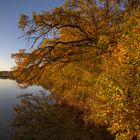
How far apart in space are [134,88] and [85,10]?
1718 centimetres

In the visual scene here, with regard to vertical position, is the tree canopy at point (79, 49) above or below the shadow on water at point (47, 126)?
above

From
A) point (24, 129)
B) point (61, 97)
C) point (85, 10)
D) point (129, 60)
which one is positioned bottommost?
point (24, 129)

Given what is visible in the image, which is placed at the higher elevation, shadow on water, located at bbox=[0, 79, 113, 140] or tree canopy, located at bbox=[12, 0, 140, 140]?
tree canopy, located at bbox=[12, 0, 140, 140]

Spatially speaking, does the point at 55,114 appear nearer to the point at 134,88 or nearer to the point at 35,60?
the point at 35,60

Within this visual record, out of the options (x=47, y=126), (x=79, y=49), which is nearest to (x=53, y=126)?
(x=47, y=126)

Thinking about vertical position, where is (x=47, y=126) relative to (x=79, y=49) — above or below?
below

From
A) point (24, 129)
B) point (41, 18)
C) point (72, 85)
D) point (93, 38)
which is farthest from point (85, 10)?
point (24, 129)

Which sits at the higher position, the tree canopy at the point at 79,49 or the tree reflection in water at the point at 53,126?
the tree canopy at the point at 79,49

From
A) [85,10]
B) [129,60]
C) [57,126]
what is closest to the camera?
[129,60]

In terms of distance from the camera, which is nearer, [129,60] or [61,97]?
[129,60]

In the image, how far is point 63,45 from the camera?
92.4 ft

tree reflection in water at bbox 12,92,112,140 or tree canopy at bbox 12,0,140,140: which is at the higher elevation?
tree canopy at bbox 12,0,140,140

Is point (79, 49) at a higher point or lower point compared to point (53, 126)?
higher

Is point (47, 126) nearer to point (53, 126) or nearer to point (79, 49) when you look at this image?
point (53, 126)
